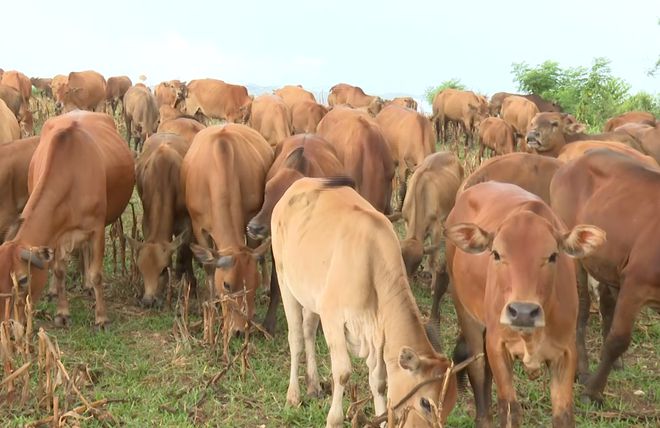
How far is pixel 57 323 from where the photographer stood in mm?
7895

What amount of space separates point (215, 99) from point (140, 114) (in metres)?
3.26

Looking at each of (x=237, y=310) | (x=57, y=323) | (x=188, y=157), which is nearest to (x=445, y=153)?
(x=188, y=157)

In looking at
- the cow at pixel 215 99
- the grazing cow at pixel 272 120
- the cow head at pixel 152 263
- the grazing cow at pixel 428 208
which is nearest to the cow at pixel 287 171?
the grazing cow at pixel 428 208

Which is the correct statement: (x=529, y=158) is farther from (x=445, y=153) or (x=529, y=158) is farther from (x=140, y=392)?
(x=140, y=392)

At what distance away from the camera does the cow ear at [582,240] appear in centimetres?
468

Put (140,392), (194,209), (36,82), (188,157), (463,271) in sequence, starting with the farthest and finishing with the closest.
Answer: (36,82), (188,157), (194,209), (140,392), (463,271)

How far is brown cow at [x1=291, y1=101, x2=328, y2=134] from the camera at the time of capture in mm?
17188

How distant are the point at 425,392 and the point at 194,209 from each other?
447 centimetres

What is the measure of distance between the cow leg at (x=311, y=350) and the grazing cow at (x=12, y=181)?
4296 millimetres

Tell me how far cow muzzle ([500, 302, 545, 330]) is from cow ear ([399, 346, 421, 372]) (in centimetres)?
54

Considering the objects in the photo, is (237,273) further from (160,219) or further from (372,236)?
(372,236)

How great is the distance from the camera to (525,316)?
4332 millimetres

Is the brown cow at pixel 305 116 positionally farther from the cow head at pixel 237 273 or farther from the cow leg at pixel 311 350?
the cow leg at pixel 311 350

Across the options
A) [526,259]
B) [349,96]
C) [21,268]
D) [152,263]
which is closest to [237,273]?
[152,263]
